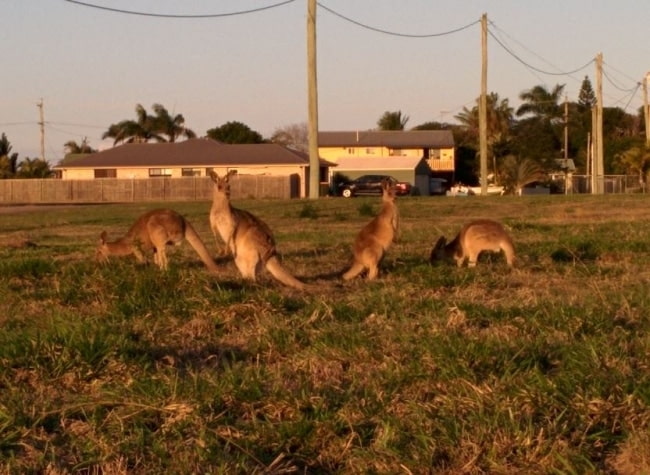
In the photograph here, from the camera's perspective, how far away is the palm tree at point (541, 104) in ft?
297

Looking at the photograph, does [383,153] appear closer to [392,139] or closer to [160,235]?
[392,139]

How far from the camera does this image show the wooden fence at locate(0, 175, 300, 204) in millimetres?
54906

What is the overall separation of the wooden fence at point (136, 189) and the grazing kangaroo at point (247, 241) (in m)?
42.0

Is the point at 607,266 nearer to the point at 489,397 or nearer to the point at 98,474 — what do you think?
the point at 489,397

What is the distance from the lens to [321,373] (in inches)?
249

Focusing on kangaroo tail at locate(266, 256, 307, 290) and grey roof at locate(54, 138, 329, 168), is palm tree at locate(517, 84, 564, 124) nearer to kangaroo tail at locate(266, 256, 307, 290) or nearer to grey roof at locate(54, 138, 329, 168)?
grey roof at locate(54, 138, 329, 168)

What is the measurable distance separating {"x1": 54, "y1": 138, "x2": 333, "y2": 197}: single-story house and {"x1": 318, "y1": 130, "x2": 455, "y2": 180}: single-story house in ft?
46.0

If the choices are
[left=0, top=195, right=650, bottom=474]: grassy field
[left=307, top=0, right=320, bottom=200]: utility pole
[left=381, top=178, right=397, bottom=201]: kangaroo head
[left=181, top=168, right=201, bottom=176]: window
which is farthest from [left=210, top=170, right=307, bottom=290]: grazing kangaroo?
[left=181, top=168, right=201, bottom=176]: window

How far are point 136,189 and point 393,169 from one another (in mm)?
18473

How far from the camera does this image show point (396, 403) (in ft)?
18.4

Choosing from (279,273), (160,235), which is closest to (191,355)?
(279,273)

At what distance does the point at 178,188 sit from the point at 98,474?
53245mm

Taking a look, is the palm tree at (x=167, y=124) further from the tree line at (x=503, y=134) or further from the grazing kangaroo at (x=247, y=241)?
the grazing kangaroo at (x=247, y=241)

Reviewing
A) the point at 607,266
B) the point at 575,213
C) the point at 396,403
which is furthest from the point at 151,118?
the point at 396,403
